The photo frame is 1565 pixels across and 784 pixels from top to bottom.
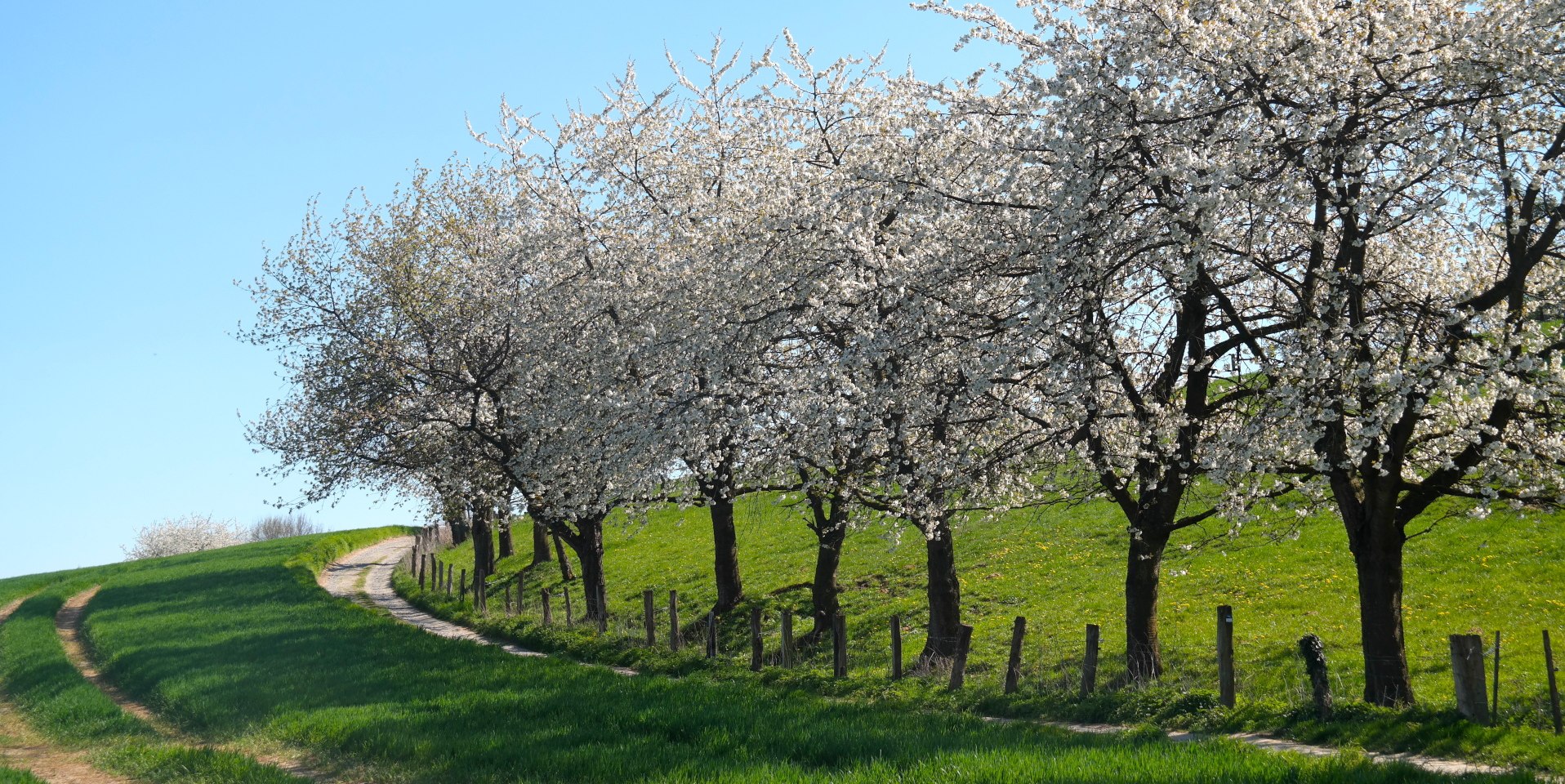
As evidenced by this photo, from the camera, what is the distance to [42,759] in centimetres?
1750

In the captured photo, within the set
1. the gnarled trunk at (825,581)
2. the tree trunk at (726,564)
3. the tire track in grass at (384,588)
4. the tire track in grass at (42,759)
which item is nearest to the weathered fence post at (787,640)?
the gnarled trunk at (825,581)

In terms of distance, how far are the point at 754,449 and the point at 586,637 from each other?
834cm

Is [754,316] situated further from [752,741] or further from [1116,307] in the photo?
[752,741]

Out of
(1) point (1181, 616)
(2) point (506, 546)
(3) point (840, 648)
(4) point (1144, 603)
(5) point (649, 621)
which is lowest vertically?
(1) point (1181, 616)

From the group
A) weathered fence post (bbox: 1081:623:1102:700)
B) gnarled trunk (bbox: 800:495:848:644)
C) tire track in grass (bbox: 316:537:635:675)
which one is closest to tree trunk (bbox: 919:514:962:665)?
gnarled trunk (bbox: 800:495:848:644)

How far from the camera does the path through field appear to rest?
10.9m

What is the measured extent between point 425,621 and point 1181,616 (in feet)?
74.4

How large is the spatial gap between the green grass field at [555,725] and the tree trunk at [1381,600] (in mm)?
3585

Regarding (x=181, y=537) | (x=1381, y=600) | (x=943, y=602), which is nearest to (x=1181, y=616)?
(x=943, y=602)

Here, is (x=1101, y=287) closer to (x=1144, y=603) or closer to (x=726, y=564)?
(x=1144, y=603)

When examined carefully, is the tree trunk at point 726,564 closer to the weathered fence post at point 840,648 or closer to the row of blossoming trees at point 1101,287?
the row of blossoming trees at point 1101,287

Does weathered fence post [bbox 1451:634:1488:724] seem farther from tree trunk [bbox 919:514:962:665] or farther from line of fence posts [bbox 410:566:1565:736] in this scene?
tree trunk [bbox 919:514:962:665]

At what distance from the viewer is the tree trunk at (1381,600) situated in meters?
13.4

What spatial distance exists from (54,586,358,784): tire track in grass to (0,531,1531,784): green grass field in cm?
28
